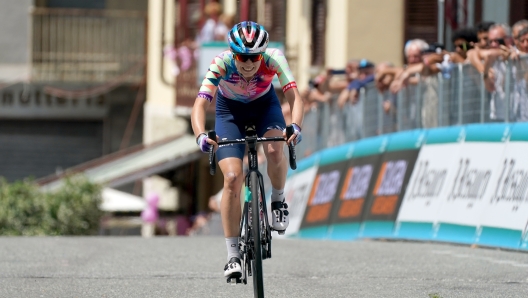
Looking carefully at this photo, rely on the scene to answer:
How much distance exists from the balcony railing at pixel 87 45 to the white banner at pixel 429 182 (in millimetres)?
19041

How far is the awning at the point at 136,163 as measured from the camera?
30.3m

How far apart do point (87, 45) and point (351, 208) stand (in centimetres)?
1827

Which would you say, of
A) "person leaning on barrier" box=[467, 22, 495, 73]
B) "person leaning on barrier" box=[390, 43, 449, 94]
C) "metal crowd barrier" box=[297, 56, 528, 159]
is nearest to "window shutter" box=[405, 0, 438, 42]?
"metal crowd barrier" box=[297, 56, 528, 159]

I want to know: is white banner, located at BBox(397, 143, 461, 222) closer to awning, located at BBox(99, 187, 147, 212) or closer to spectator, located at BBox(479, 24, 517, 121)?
spectator, located at BBox(479, 24, 517, 121)

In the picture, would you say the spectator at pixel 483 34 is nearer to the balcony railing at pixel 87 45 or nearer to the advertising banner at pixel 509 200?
the advertising banner at pixel 509 200

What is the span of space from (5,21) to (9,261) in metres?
23.9

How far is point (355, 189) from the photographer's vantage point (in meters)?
18.0

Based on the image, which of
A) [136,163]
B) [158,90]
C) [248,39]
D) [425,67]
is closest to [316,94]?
[425,67]

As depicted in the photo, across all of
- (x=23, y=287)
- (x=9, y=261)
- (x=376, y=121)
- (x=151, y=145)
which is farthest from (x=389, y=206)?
(x=151, y=145)

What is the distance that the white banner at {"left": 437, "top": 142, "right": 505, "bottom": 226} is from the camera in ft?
46.1

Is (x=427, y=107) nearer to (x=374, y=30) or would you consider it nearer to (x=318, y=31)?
(x=374, y=30)

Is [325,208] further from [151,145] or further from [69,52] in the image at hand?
[69,52]

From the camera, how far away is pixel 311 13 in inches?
1118

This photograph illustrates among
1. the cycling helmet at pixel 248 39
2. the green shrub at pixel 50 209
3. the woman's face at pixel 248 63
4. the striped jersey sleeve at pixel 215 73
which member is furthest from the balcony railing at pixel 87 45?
the cycling helmet at pixel 248 39
